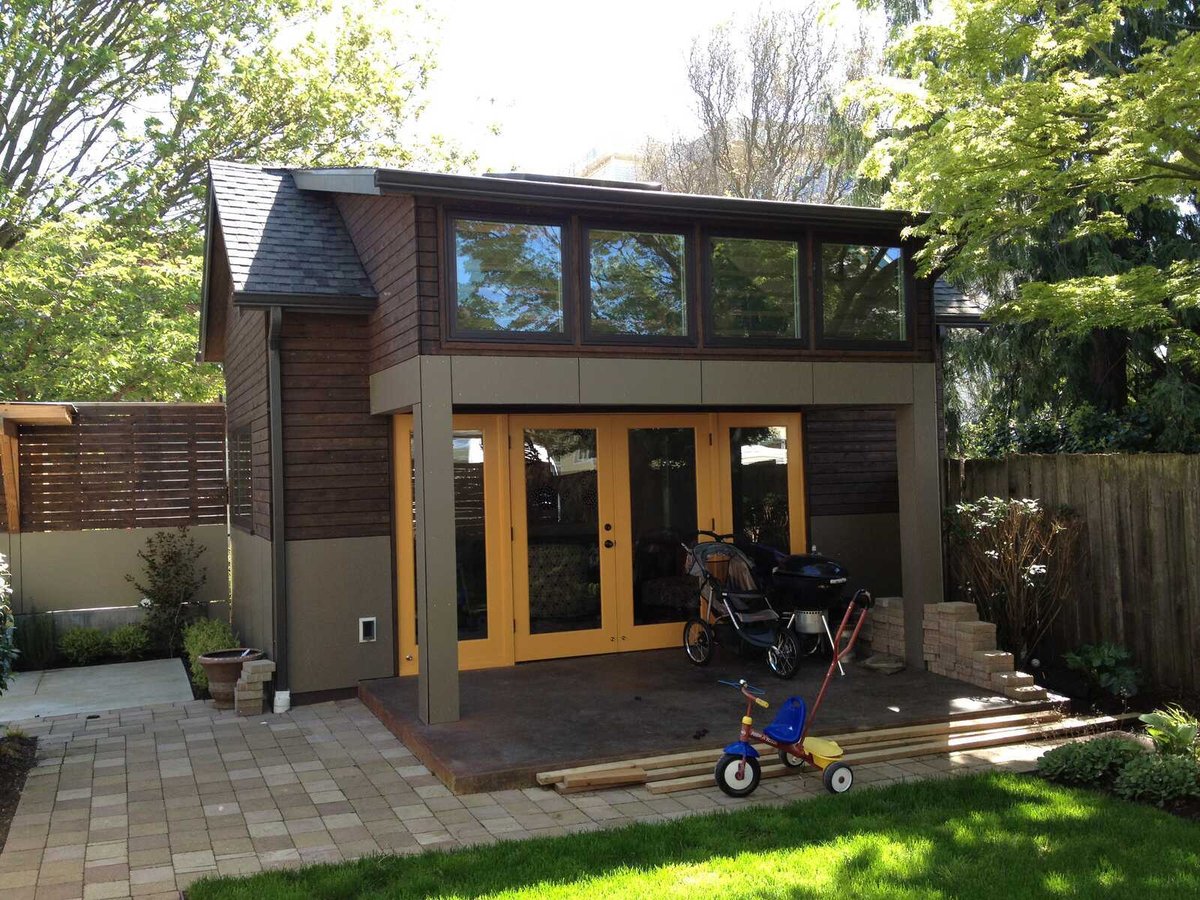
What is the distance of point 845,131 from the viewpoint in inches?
637

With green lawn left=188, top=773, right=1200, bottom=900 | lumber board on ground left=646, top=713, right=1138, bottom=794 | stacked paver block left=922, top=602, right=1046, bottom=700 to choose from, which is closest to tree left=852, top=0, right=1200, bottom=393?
stacked paver block left=922, top=602, right=1046, bottom=700

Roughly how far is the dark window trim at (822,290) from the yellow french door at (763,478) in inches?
58.9

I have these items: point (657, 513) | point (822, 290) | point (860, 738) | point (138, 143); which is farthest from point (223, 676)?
point (138, 143)

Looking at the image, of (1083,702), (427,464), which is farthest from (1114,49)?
(427,464)

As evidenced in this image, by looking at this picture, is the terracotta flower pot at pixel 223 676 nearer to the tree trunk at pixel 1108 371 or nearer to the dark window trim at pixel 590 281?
the dark window trim at pixel 590 281

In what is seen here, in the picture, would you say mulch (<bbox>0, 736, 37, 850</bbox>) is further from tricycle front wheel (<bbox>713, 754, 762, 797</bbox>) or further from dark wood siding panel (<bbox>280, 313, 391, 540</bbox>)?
tricycle front wheel (<bbox>713, 754, 762, 797</bbox>)

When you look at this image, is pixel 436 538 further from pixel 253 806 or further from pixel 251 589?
pixel 251 589

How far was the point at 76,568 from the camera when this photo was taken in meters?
10.8

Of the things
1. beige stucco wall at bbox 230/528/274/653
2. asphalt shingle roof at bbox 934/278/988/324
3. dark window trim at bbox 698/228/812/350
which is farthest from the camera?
asphalt shingle roof at bbox 934/278/988/324

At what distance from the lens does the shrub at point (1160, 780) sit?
5160 millimetres

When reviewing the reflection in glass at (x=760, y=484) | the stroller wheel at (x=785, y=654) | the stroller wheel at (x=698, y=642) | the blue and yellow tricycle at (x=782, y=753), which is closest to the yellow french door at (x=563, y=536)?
the stroller wheel at (x=698, y=642)

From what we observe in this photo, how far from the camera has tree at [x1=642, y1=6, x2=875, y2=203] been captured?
2062 cm

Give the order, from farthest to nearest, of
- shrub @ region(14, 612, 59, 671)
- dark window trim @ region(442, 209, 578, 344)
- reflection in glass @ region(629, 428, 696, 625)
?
shrub @ region(14, 612, 59, 671)
reflection in glass @ region(629, 428, 696, 625)
dark window trim @ region(442, 209, 578, 344)

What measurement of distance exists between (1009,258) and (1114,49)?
8.07 feet
